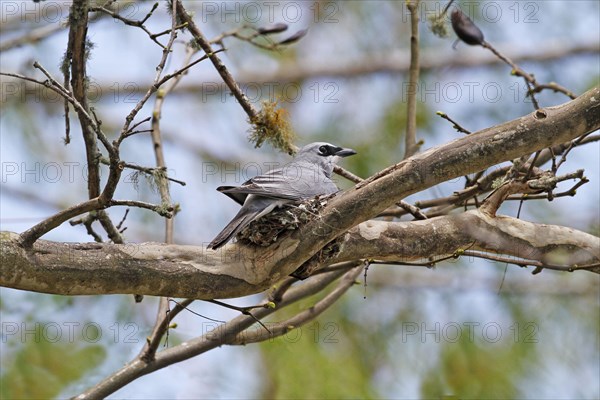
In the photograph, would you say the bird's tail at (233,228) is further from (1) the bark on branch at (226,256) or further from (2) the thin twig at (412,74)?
(2) the thin twig at (412,74)

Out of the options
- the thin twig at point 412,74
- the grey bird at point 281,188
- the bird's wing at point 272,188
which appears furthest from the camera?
the thin twig at point 412,74

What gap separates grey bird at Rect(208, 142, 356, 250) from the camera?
3461 mm

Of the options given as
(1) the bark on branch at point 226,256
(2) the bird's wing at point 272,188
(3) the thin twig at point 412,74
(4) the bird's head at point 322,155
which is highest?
(3) the thin twig at point 412,74

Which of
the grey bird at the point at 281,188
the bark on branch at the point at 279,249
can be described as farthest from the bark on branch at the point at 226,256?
the grey bird at the point at 281,188

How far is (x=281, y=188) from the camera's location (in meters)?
3.85

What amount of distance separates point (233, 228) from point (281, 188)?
0.55 meters

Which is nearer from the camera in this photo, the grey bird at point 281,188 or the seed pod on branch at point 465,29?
the grey bird at point 281,188

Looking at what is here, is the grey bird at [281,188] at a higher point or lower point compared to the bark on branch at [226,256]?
higher

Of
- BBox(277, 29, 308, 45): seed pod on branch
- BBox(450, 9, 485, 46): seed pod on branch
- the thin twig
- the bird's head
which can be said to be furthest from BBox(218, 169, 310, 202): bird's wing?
BBox(450, 9, 485, 46): seed pod on branch

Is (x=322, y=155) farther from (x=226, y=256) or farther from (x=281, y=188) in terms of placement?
(x=226, y=256)

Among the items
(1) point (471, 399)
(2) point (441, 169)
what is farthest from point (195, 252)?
(1) point (471, 399)

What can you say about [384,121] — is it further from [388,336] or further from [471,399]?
[471,399]

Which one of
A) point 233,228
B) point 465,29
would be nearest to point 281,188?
point 233,228

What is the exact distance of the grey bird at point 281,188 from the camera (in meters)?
3.46
